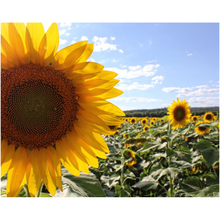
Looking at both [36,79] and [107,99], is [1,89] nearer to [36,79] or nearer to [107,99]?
[36,79]

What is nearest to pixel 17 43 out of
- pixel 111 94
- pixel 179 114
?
pixel 111 94

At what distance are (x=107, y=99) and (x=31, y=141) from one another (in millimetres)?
471

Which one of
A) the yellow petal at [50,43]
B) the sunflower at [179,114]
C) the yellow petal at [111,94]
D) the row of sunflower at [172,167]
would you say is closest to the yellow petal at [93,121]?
the yellow petal at [111,94]

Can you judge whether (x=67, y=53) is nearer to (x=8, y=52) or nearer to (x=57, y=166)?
(x=8, y=52)

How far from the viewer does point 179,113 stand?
4684 mm

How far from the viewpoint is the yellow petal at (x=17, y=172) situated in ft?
3.21

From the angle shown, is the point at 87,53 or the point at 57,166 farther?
the point at 57,166

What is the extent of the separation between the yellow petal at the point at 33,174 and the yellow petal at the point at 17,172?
0.03m

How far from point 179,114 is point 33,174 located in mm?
4208

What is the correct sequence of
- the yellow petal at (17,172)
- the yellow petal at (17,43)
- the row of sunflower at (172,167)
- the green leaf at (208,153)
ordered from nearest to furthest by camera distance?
the yellow petal at (17,43) → the yellow petal at (17,172) → the green leaf at (208,153) → the row of sunflower at (172,167)

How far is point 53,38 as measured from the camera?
91cm

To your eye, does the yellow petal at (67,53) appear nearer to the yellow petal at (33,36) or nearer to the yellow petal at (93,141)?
the yellow petal at (33,36)

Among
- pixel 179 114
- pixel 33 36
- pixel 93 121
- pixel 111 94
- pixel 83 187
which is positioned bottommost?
pixel 83 187
